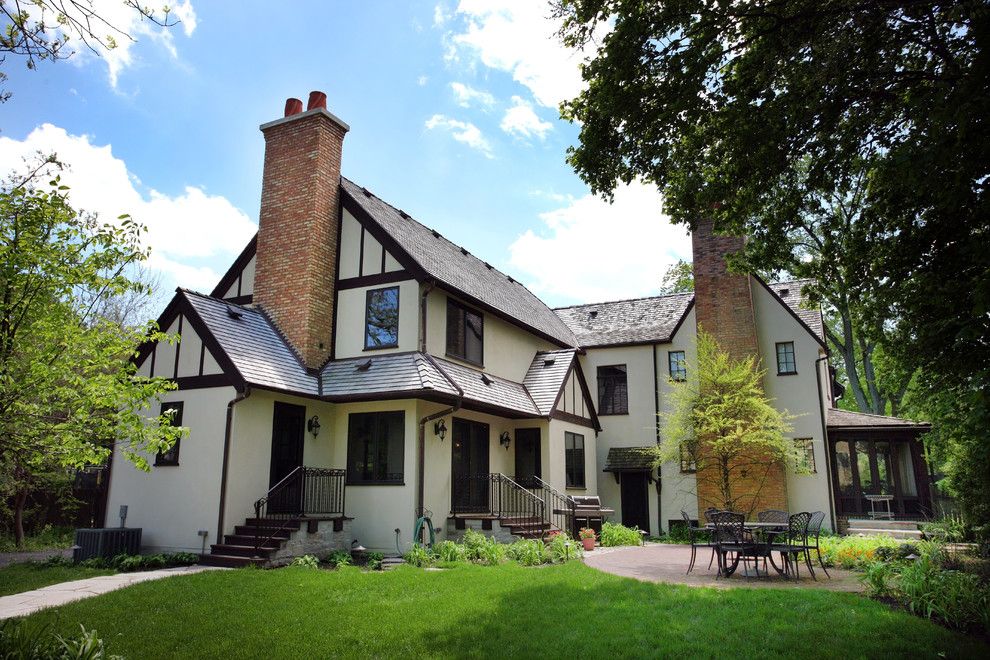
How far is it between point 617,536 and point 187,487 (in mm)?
10433

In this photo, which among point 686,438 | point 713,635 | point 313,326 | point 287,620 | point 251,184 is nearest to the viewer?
point 713,635

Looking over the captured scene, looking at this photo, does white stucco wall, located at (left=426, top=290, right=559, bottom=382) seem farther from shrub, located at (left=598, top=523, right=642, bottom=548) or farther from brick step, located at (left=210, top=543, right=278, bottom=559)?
brick step, located at (left=210, top=543, right=278, bottom=559)

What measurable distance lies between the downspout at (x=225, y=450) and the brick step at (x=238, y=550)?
22 centimetres

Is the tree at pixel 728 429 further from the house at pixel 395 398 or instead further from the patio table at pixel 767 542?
the patio table at pixel 767 542

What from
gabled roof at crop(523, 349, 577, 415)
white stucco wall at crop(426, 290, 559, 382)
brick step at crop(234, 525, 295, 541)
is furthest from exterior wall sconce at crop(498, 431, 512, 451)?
brick step at crop(234, 525, 295, 541)

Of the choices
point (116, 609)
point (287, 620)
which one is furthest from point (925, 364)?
point (116, 609)

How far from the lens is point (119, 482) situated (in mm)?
14125

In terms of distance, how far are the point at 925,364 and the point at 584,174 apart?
4926mm

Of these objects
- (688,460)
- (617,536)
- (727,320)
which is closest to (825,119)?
(617,536)

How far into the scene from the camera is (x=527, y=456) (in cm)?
1852

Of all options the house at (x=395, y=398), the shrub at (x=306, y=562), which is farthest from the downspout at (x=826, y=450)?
the shrub at (x=306, y=562)

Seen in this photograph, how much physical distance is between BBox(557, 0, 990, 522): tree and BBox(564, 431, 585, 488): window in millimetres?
11331

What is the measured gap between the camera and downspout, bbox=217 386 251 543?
1256 centimetres

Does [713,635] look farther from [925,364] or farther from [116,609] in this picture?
[116,609]
